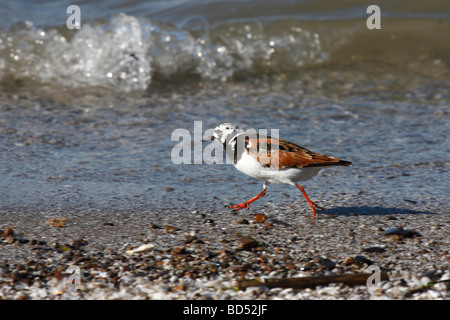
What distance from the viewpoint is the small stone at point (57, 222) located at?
165 inches

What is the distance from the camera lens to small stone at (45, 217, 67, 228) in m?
4.19

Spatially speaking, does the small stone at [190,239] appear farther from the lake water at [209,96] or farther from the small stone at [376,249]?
the small stone at [376,249]

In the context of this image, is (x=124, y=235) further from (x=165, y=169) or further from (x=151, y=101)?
(x=151, y=101)

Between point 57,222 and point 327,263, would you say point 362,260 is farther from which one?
point 57,222

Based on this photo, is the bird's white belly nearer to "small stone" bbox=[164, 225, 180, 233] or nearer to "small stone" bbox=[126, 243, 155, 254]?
"small stone" bbox=[164, 225, 180, 233]

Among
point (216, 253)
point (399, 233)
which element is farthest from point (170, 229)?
point (399, 233)

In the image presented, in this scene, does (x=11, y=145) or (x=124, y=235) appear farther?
(x=11, y=145)

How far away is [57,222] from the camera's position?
4223 mm

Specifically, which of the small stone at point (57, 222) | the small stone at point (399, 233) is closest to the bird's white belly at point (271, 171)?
the small stone at point (399, 233)

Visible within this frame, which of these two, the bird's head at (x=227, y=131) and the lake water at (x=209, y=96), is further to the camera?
the lake water at (x=209, y=96)

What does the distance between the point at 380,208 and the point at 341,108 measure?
2.88 meters

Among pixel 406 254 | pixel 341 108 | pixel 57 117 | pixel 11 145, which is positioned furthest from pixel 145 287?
pixel 341 108

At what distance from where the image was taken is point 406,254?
3768 millimetres

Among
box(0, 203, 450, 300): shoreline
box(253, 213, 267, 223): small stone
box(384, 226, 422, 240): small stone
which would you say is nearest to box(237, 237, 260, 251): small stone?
box(0, 203, 450, 300): shoreline
